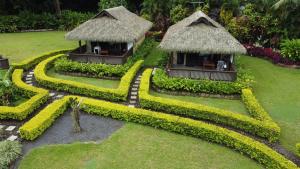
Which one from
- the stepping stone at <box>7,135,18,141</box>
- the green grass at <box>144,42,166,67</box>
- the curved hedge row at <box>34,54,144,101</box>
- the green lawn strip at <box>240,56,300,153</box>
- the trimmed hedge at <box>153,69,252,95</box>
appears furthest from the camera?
the green grass at <box>144,42,166,67</box>

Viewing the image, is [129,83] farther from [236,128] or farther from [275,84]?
[275,84]

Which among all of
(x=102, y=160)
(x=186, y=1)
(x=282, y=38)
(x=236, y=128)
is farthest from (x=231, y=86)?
(x=186, y=1)

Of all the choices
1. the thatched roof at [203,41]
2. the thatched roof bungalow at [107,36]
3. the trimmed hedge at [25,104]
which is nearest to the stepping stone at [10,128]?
the trimmed hedge at [25,104]

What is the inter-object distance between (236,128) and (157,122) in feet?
14.5

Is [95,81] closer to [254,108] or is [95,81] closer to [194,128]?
[194,128]

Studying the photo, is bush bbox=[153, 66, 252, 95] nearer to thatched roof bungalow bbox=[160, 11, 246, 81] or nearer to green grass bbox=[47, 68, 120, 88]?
thatched roof bungalow bbox=[160, 11, 246, 81]

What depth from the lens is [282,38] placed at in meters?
29.7

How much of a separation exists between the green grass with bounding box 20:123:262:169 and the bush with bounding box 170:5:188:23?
23.0 meters

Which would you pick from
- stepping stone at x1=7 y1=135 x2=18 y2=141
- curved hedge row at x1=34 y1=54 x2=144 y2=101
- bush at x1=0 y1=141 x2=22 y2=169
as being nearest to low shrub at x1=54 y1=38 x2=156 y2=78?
curved hedge row at x1=34 y1=54 x2=144 y2=101

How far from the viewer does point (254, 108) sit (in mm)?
17344

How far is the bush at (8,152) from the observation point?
499 inches

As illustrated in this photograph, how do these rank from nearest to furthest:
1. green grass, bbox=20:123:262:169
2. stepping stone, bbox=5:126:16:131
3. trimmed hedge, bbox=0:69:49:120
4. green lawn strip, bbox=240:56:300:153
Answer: green grass, bbox=20:123:262:169
stepping stone, bbox=5:126:16:131
green lawn strip, bbox=240:56:300:153
trimmed hedge, bbox=0:69:49:120

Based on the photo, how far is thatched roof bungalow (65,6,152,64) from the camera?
24047mm

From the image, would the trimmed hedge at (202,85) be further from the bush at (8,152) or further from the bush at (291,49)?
the bush at (8,152)
